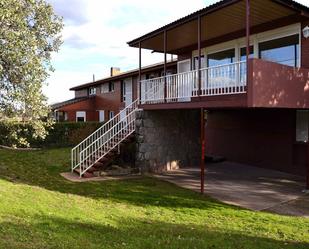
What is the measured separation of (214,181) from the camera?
1501 cm

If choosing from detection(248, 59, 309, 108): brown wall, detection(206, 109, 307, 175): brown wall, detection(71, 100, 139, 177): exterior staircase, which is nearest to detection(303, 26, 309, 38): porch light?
detection(248, 59, 309, 108): brown wall

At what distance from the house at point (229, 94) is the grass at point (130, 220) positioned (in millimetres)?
2323

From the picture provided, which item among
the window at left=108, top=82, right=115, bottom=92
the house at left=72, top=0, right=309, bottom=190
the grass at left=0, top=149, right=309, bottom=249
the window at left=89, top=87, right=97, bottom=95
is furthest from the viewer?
the window at left=89, top=87, right=97, bottom=95

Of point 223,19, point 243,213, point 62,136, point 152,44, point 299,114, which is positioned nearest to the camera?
point 243,213

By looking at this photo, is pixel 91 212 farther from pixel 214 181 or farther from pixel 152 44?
pixel 152 44

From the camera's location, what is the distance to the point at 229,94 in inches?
472

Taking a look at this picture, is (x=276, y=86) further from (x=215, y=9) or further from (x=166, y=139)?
(x=166, y=139)

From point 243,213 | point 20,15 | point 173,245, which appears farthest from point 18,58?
point 243,213

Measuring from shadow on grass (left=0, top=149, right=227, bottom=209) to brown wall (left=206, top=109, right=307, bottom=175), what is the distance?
17.9 feet

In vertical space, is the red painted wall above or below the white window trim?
below

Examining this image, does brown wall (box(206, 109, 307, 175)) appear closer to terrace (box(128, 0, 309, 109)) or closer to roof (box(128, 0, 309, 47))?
terrace (box(128, 0, 309, 109))

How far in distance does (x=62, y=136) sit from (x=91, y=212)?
59.9 ft

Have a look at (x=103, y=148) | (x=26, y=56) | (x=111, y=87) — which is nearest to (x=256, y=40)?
(x=103, y=148)

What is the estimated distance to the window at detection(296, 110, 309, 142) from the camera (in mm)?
15637
